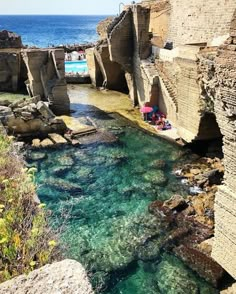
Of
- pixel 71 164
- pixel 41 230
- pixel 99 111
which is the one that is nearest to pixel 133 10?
pixel 99 111

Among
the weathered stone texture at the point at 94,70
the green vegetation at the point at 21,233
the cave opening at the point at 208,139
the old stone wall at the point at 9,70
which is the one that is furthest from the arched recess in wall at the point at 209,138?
the old stone wall at the point at 9,70

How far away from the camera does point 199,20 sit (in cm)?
2197

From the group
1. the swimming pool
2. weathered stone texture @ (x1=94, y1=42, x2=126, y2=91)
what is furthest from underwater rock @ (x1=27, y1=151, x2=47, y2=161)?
the swimming pool

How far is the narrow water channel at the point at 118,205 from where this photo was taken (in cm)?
895

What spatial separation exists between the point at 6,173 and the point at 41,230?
107 inches

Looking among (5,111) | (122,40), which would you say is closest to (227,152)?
(5,111)

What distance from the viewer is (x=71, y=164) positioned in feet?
50.0

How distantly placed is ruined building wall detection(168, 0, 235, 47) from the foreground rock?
1614 centimetres

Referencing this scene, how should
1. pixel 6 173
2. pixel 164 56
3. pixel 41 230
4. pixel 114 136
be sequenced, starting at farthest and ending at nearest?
1. pixel 164 56
2. pixel 114 136
3. pixel 6 173
4. pixel 41 230

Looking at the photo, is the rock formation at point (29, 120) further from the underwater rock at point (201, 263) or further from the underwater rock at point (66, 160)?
the underwater rock at point (201, 263)

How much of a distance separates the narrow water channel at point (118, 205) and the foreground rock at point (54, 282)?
7.05 ft

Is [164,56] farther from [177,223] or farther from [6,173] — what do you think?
[6,173]

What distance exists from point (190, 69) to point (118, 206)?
20.8 ft

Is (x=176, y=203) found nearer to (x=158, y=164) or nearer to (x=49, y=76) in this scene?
(x=158, y=164)
